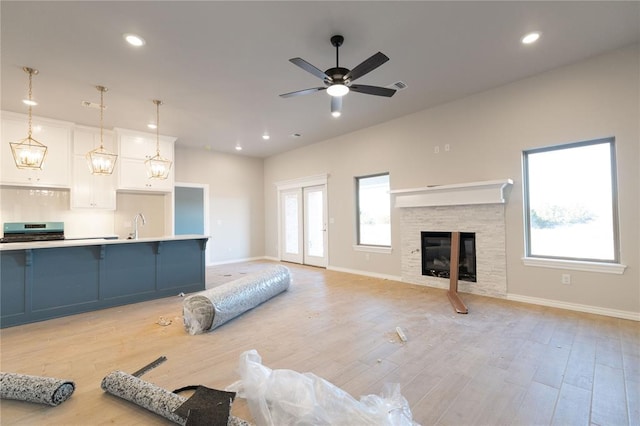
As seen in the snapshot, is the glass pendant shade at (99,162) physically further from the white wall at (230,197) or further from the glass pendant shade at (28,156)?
the white wall at (230,197)

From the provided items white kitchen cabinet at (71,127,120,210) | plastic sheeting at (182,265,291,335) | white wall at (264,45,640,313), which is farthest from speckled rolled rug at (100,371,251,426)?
white kitchen cabinet at (71,127,120,210)

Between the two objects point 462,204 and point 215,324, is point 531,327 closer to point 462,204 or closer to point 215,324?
point 462,204

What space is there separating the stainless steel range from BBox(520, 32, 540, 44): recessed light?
7.66m

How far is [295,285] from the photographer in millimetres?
5133

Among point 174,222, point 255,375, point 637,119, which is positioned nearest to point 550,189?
point 637,119

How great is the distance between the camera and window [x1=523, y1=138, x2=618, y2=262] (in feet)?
11.4

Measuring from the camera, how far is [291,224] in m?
7.89

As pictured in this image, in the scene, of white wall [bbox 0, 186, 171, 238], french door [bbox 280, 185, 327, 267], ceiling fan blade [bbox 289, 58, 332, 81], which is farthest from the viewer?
french door [bbox 280, 185, 327, 267]

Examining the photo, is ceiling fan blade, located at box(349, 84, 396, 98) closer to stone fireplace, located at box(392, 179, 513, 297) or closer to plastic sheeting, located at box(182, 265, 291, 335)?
stone fireplace, located at box(392, 179, 513, 297)

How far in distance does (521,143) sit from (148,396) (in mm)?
5020

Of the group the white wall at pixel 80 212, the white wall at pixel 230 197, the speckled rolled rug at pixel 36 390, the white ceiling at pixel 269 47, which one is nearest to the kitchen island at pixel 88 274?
the speckled rolled rug at pixel 36 390

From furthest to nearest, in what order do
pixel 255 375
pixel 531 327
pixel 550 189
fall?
pixel 550 189 < pixel 531 327 < pixel 255 375

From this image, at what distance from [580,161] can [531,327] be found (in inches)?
90.1

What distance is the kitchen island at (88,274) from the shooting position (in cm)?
325
